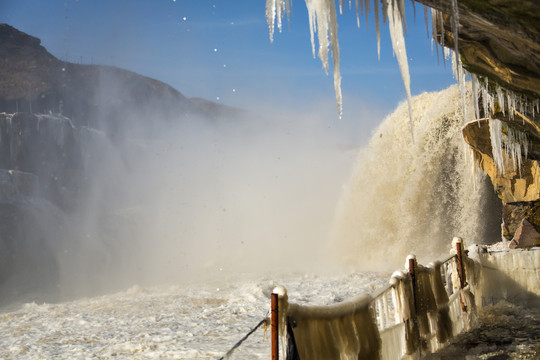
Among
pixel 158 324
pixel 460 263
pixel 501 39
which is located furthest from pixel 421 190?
pixel 501 39

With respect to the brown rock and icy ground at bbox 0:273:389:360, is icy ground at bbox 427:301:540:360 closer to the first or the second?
icy ground at bbox 0:273:389:360

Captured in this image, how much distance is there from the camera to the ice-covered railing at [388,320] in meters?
3.57

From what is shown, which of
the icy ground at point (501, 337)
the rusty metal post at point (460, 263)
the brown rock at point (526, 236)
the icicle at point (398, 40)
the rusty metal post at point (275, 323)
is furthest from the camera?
the brown rock at point (526, 236)

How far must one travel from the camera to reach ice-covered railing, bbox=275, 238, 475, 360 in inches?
141

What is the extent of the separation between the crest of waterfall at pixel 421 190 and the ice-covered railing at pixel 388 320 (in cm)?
1170

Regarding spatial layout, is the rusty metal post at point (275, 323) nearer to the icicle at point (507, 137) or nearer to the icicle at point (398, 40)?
the icicle at point (398, 40)

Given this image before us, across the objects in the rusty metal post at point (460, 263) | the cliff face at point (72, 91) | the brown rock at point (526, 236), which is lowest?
the brown rock at point (526, 236)

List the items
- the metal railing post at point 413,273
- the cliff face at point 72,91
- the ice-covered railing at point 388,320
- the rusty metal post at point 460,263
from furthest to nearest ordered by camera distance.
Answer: the cliff face at point 72,91, the rusty metal post at point 460,263, the metal railing post at point 413,273, the ice-covered railing at point 388,320

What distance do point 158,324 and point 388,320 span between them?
23.9 ft

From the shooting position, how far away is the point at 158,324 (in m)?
10.9

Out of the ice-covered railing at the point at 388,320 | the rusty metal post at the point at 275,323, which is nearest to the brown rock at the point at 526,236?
the ice-covered railing at the point at 388,320

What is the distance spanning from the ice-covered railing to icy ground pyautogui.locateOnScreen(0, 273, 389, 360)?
1.48 meters

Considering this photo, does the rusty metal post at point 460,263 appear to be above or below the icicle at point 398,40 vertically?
below

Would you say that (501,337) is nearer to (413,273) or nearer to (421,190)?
(413,273)
